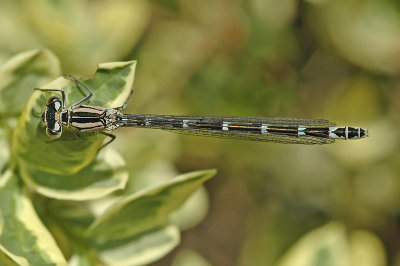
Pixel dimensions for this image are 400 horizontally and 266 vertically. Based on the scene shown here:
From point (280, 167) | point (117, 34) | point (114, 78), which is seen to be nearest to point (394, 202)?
point (280, 167)

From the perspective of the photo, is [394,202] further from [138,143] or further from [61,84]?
[61,84]

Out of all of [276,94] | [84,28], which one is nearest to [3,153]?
[84,28]

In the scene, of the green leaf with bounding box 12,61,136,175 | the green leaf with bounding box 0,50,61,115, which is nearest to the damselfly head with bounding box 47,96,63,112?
the green leaf with bounding box 0,50,61,115

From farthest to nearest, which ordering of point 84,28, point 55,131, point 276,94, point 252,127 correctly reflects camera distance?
point 276,94, point 252,127, point 84,28, point 55,131

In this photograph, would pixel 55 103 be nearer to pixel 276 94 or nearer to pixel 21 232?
pixel 21 232

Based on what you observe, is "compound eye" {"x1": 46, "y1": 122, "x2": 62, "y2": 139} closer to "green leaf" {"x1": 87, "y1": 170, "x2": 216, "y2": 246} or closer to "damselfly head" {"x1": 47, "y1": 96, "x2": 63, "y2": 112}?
"damselfly head" {"x1": 47, "y1": 96, "x2": 63, "y2": 112}

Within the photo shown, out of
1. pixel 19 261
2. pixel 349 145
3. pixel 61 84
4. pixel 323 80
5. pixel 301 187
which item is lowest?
pixel 19 261
